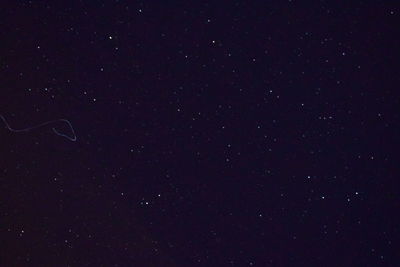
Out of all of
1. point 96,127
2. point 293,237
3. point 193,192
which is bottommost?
point 293,237

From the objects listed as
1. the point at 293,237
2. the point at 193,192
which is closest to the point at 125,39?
the point at 193,192

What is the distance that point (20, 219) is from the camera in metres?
0.72

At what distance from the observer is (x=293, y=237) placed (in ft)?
2.05

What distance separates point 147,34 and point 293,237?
0.35 metres

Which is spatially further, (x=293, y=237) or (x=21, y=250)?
(x=21, y=250)

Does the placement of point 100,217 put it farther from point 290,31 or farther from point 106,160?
point 290,31

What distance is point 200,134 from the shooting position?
25.3 inches

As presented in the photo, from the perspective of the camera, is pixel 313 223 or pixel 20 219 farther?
pixel 20 219

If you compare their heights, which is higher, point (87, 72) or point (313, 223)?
point (87, 72)

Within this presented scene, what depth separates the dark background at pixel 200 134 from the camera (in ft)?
1.92

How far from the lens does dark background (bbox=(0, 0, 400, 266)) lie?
586 mm

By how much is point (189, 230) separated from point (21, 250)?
0.93 feet

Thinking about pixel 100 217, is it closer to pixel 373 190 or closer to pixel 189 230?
pixel 189 230

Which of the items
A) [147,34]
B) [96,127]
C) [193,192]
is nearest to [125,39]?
[147,34]
